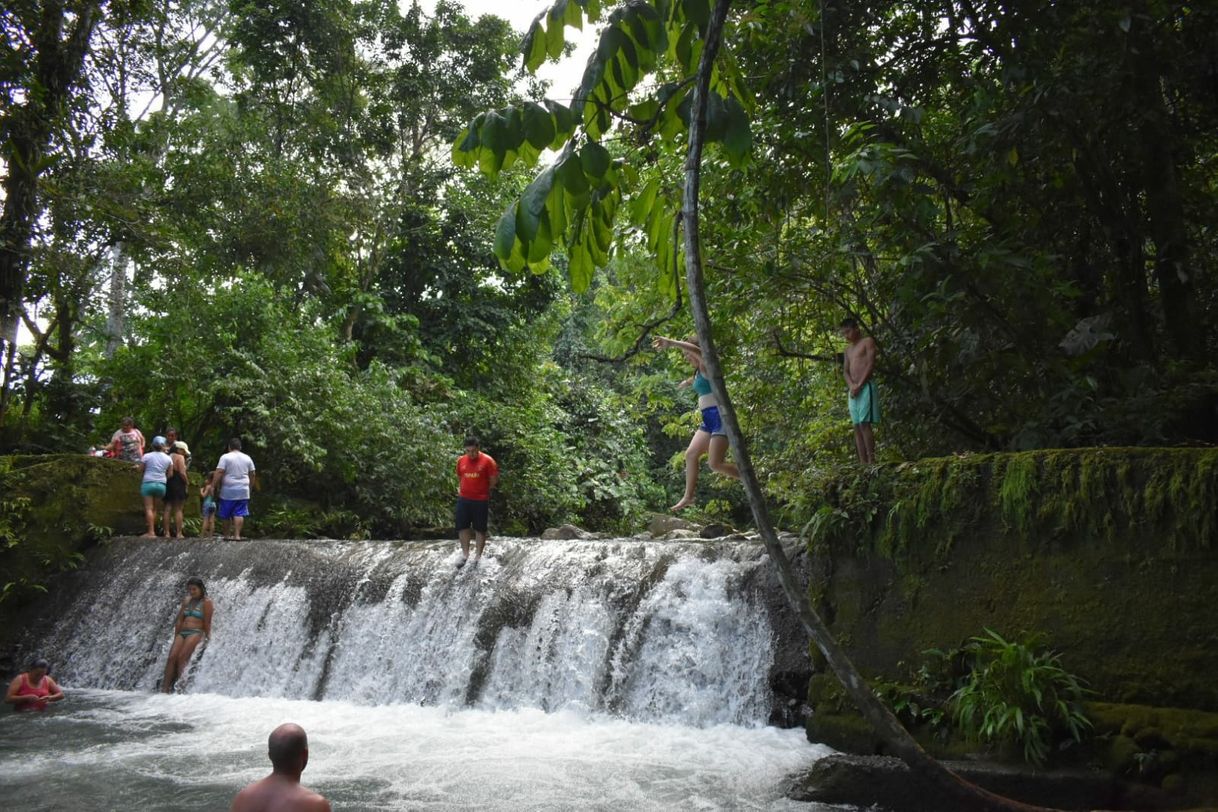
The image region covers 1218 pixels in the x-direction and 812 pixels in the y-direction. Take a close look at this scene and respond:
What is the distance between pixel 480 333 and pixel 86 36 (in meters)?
10.8

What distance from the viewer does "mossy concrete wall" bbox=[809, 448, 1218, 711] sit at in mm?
5891

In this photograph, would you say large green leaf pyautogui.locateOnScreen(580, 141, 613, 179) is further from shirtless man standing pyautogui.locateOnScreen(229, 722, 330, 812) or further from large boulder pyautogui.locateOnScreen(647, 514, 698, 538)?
large boulder pyautogui.locateOnScreen(647, 514, 698, 538)

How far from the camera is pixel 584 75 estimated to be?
2.10 meters

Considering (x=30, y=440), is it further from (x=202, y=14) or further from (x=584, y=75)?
(x=584, y=75)

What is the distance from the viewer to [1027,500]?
6570mm


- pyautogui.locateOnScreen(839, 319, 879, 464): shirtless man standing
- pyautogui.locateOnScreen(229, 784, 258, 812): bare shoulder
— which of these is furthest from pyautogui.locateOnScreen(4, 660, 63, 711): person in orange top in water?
pyautogui.locateOnScreen(839, 319, 879, 464): shirtless man standing

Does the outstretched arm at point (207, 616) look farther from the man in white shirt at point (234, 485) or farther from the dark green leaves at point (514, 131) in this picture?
the dark green leaves at point (514, 131)

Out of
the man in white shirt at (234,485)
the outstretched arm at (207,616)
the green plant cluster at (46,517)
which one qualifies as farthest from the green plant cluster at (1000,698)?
the green plant cluster at (46,517)

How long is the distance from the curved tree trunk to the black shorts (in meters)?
8.60

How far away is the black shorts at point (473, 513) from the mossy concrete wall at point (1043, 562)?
14.1 ft

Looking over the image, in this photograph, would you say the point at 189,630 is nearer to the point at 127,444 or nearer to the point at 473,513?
the point at 473,513

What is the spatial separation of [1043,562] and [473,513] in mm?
6146

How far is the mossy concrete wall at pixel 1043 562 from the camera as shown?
5.89 m

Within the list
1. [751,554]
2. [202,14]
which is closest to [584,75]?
[751,554]
